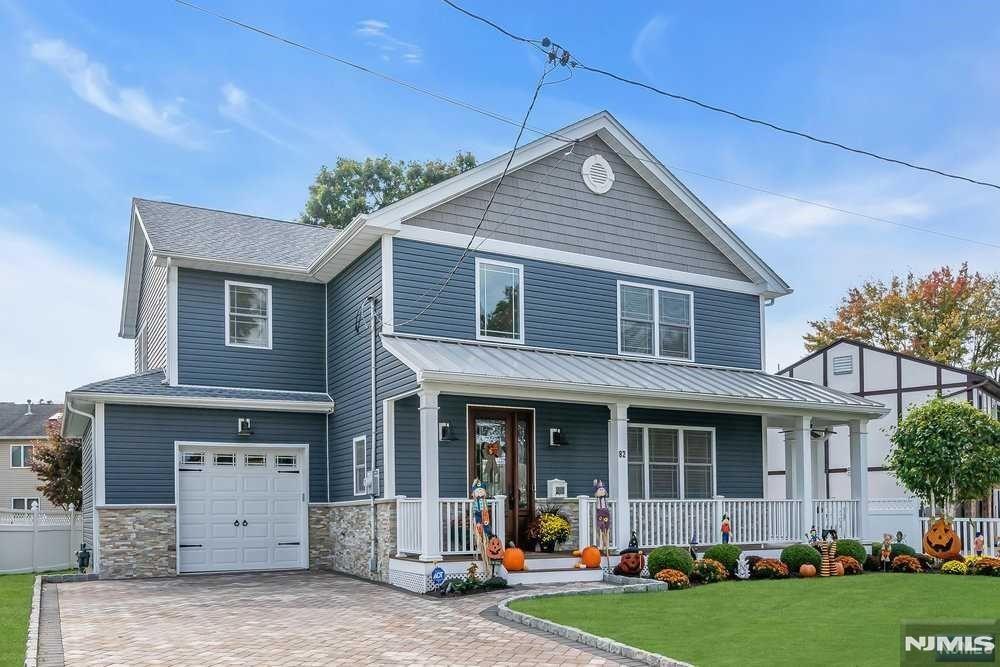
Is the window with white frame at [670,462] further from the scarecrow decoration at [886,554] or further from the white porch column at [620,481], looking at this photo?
the scarecrow decoration at [886,554]

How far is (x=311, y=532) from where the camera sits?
63.2ft

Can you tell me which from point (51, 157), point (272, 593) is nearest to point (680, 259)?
point (272, 593)

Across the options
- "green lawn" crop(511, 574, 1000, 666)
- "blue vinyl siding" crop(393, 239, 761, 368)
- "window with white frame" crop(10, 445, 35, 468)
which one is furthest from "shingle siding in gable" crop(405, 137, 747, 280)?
"window with white frame" crop(10, 445, 35, 468)

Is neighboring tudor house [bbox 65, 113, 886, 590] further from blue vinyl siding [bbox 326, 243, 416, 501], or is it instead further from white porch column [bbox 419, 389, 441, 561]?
white porch column [bbox 419, 389, 441, 561]

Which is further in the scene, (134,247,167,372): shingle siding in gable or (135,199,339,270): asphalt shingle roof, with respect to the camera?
(134,247,167,372): shingle siding in gable

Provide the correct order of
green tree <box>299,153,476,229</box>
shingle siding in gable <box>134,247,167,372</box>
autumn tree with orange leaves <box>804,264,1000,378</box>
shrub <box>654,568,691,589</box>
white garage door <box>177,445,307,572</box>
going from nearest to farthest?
shrub <box>654,568,691,589</box>
white garage door <box>177,445,307,572</box>
shingle siding in gable <box>134,247,167,372</box>
autumn tree with orange leaves <box>804,264,1000,378</box>
green tree <box>299,153,476,229</box>

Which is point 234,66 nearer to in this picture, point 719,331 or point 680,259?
point 680,259

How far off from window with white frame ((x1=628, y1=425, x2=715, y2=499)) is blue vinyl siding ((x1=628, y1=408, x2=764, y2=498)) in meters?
0.19

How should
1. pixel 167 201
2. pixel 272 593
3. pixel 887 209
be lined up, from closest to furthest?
pixel 272 593 < pixel 887 209 < pixel 167 201

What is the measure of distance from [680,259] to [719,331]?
5.88 ft

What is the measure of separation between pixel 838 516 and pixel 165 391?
13044 millimetres

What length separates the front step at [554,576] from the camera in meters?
14.9

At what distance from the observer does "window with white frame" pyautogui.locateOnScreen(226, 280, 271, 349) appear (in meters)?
19.2

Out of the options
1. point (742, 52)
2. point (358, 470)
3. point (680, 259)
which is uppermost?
point (742, 52)
